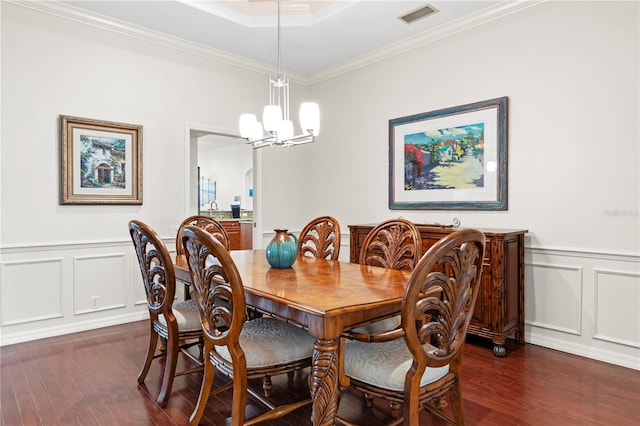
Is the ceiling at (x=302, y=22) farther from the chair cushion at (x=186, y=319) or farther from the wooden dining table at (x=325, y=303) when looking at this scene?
the chair cushion at (x=186, y=319)

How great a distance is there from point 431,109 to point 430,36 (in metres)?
0.72

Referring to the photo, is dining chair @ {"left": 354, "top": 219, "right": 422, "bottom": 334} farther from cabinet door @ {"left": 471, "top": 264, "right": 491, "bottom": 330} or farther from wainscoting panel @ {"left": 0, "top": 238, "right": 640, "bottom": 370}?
wainscoting panel @ {"left": 0, "top": 238, "right": 640, "bottom": 370}

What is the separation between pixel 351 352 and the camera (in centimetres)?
183

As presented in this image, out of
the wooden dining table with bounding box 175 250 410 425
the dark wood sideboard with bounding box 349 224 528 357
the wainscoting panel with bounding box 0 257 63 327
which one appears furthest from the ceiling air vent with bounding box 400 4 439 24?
the wainscoting panel with bounding box 0 257 63 327

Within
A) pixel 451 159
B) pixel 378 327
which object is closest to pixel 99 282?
pixel 378 327

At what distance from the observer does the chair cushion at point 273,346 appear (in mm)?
1872

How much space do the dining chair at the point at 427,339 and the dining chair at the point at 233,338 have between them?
1.05ft

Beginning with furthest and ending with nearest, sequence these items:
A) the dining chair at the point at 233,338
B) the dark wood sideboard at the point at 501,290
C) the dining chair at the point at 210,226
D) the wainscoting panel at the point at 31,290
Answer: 1. the dining chair at the point at 210,226
2. the wainscoting panel at the point at 31,290
3. the dark wood sideboard at the point at 501,290
4. the dining chair at the point at 233,338

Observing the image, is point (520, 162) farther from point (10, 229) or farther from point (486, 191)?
point (10, 229)

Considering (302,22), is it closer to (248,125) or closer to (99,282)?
(248,125)

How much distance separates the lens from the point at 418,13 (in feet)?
11.9

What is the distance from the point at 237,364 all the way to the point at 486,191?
9.05ft

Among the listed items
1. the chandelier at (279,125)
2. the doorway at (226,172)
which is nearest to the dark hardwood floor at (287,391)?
the chandelier at (279,125)

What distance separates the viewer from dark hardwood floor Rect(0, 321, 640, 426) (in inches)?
84.9
